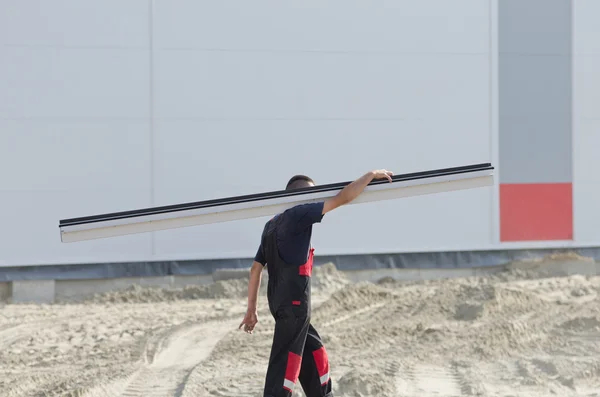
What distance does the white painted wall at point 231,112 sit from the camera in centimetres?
1330

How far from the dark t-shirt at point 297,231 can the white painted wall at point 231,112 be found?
8.68 metres

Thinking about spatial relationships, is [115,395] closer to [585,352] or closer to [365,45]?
[585,352]

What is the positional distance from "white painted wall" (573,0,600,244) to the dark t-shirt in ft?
36.4

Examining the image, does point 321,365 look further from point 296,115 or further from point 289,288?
point 296,115

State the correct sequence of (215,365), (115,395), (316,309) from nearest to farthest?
1. (115,395)
2. (215,365)
3. (316,309)

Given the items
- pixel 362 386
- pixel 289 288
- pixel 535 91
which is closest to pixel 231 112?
pixel 535 91

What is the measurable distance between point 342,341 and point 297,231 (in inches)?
180

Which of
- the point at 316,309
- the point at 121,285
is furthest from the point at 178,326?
the point at 121,285

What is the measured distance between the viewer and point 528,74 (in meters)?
14.9

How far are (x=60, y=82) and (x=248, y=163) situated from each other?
10.7 feet

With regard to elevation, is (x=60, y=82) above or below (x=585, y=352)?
above

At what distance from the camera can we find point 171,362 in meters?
8.65

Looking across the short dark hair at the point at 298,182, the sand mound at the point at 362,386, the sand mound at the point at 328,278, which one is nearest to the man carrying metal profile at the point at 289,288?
the short dark hair at the point at 298,182

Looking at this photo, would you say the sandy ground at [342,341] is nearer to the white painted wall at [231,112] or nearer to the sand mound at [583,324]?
the sand mound at [583,324]
